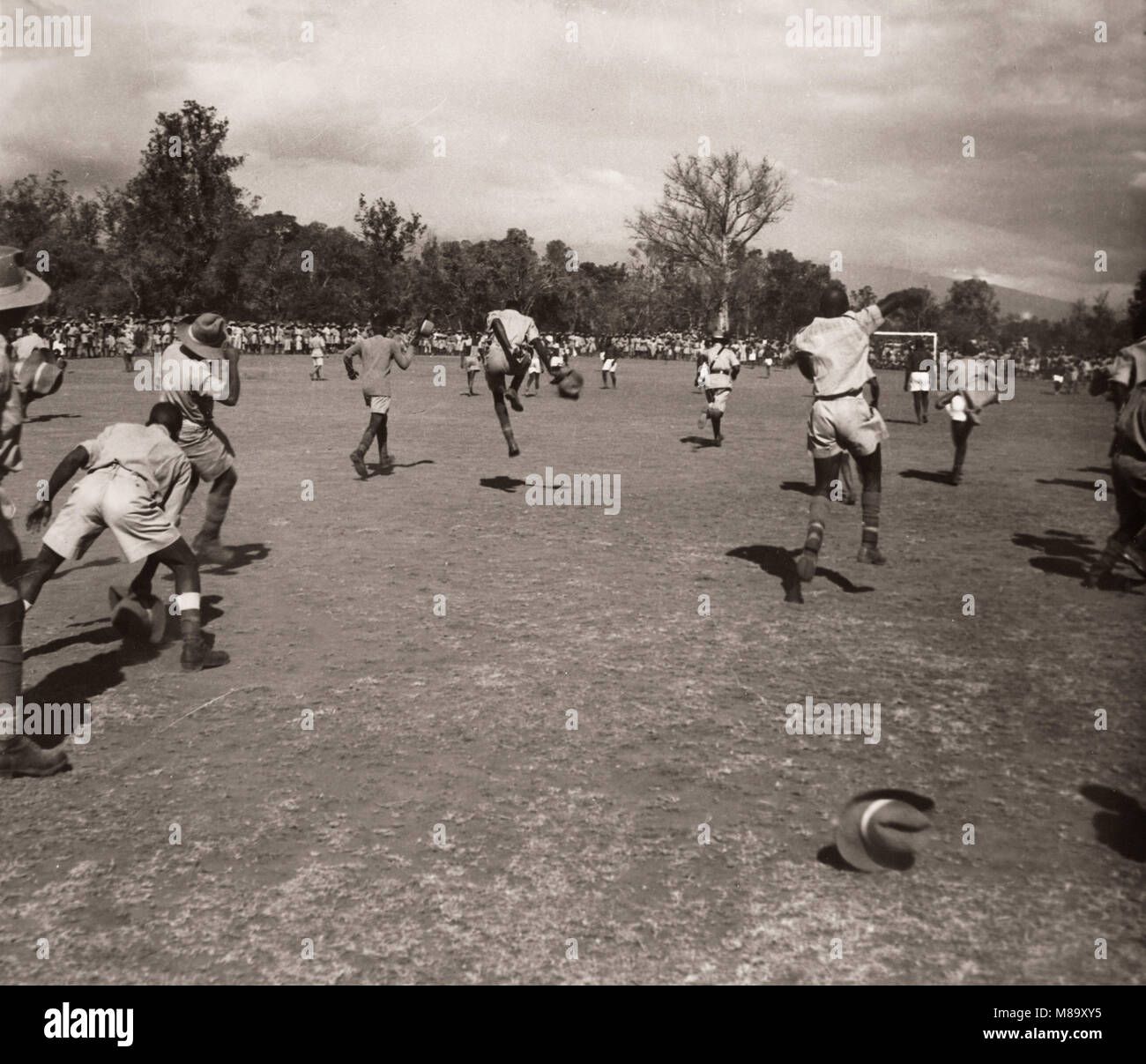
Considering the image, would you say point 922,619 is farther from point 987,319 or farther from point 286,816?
point 987,319

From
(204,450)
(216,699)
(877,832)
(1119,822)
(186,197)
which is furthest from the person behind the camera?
(186,197)

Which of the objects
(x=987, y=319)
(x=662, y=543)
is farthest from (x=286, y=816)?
(x=987, y=319)

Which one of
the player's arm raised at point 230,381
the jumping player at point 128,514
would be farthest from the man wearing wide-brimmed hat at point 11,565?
the player's arm raised at point 230,381

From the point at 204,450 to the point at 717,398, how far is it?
1058cm

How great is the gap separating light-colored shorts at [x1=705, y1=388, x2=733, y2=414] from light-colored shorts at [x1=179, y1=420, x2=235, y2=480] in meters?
10.3

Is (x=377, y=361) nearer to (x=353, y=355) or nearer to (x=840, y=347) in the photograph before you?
(x=353, y=355)

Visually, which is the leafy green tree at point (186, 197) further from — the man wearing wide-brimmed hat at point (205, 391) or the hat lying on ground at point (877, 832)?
the hat lying on ground at point (877, 832)

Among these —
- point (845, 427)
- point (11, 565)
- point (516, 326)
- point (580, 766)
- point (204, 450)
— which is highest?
point (516, 326)

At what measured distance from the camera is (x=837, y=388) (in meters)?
7.71

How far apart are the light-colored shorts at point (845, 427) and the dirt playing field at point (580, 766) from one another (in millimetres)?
→ 1085

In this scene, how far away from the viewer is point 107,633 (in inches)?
266

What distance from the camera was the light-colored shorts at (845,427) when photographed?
25.3 feet

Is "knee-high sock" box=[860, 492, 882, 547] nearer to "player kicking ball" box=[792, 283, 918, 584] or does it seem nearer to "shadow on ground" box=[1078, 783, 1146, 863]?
"player kicking ball" box=[792, 283, 918, 584]

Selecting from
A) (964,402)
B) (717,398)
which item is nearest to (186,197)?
(717,398)
